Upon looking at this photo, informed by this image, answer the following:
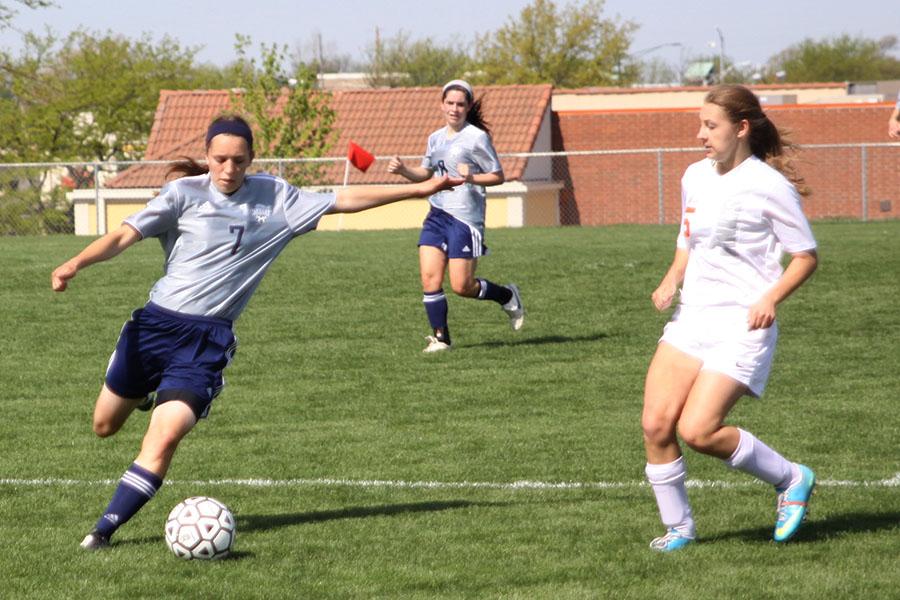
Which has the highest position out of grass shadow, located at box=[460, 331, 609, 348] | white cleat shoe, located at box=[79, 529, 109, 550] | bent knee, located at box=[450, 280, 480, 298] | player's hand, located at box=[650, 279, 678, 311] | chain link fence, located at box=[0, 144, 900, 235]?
player's hand, located at box=[650, 279, 678, 311]

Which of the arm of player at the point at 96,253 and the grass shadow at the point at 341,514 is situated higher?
the arm of player at the point at 96,253

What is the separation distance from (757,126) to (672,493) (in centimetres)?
150

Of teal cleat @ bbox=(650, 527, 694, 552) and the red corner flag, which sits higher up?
the red corner flag

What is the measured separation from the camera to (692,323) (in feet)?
18.8

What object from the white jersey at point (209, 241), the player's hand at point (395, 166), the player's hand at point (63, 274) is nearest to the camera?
the player's hand at point (63, 274)

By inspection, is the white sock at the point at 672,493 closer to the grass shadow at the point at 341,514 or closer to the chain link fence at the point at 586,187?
the grass shadow at the point at 341,514

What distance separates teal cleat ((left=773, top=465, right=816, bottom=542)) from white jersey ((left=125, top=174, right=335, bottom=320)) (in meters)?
2.43

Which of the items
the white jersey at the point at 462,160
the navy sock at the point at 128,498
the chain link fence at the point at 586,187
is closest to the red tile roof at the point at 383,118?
the chain link fence at the point at 586,187

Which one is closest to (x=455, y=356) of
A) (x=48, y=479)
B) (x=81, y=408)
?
(x=81, y=408)

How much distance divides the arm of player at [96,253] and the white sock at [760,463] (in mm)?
2570

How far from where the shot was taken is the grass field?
546 cm

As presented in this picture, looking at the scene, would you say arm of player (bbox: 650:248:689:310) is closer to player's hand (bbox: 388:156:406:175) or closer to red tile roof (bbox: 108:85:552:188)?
player's hand (bbox: 388:156:406:175)

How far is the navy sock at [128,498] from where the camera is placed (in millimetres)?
5867

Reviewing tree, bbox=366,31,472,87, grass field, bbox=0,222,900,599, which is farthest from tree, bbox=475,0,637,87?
grass field, bbox=0,222,900,599
